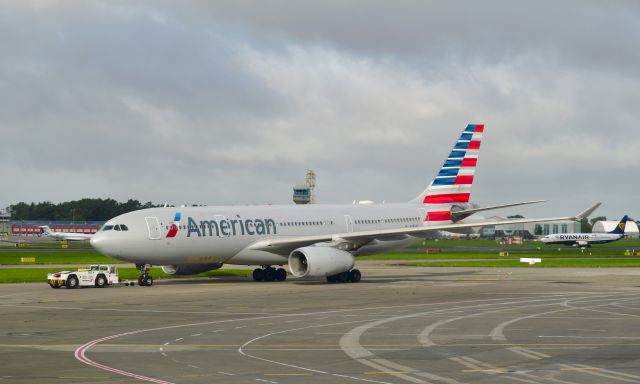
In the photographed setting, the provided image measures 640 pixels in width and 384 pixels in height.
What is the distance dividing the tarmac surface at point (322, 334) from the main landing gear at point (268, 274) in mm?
8971

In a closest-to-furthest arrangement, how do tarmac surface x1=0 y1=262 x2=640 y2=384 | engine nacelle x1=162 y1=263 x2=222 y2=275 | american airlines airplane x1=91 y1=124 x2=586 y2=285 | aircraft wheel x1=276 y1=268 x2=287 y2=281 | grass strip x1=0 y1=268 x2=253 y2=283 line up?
tarmac surface x1=0 y1=262 x2=640 y2=384 < american airlines airplane x1=91 y1=124 x2=586 y2=285 < grass strip x1=0 y1=268 x2=253 y2=283 < engine nacelle x1=162 y1=263 x2=222 y2=275 < aircraft wheel x1=276 y1=268 x2=287 y2=281

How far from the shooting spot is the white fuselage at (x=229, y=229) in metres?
54.9

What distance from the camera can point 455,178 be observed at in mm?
72312

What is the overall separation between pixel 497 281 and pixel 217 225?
18.6m

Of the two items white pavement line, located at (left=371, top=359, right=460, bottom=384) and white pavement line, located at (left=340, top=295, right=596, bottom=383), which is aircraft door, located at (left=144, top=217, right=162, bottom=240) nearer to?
white pavement line, located at (left=340, top=295, right=596, bottom=383)

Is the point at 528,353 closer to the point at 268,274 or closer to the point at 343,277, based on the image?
the point at 343,277

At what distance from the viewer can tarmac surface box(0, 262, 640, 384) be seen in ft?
70.5

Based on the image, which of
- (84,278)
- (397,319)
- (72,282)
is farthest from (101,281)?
(397,319)

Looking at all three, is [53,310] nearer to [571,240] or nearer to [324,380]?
[324,380]

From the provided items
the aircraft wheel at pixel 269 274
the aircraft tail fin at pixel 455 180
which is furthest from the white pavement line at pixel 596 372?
the aircraft tail fin at pixel 455 180

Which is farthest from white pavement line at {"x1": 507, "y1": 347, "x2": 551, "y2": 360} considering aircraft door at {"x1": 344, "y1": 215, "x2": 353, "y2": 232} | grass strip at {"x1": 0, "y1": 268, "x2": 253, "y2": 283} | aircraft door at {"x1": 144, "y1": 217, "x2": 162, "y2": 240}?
grass strip at {"x1": 0, "y1": 268, "x2": 253, "y2": 283}

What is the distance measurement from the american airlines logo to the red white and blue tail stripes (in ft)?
50.2

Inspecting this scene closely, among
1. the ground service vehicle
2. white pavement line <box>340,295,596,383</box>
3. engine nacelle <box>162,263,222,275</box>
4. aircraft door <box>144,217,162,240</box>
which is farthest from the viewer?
engine nacelle <box>162,263,222,275</box>

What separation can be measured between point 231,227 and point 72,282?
10.4 meters
